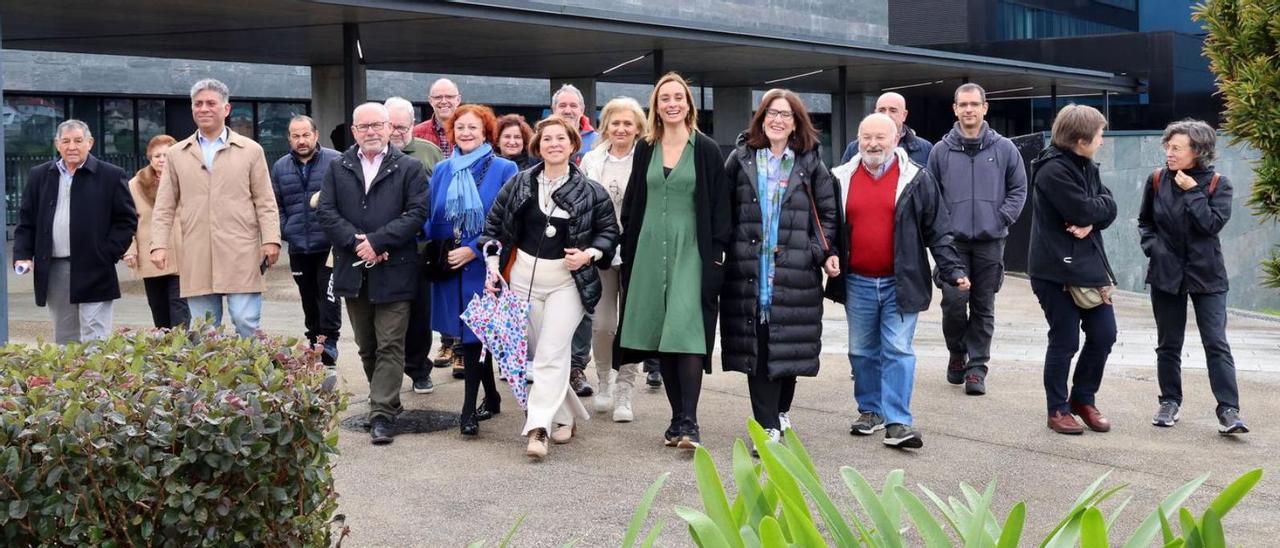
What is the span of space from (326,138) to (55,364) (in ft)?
57.7

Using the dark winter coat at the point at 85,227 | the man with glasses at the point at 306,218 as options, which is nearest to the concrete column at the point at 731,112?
the man with glasses at the point at 306,218

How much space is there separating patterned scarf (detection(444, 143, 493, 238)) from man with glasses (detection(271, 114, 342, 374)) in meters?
1.75

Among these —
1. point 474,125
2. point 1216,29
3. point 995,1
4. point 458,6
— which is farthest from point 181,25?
point 995,1

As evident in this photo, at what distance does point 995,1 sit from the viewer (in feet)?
139

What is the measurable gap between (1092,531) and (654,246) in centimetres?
493

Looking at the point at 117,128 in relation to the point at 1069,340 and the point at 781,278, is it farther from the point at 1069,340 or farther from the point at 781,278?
the point at 1069,340

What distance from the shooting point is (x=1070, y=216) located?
7.74m

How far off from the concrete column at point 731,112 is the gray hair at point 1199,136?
21945 mm

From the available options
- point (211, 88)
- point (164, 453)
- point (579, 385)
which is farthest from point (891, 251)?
point (164, 453)

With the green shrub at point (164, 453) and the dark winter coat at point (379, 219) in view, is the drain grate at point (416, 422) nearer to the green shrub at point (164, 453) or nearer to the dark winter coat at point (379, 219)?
the dark winter coat at point (379, 219)

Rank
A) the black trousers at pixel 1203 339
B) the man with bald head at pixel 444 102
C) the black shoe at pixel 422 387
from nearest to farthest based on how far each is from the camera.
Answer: the black trousers at pixel 1203 339
the black shoe at pixel 422 387
the man with bald head at pixel 444 102

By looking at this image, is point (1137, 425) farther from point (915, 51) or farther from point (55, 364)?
point (915, 51)

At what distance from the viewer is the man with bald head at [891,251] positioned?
24.5 ft

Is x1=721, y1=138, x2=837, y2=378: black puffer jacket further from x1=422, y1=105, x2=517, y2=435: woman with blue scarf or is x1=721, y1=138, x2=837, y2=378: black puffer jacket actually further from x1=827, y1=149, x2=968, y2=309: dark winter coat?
x1=422, y1=105, x2=517, y2=435: woman with blue scarf
